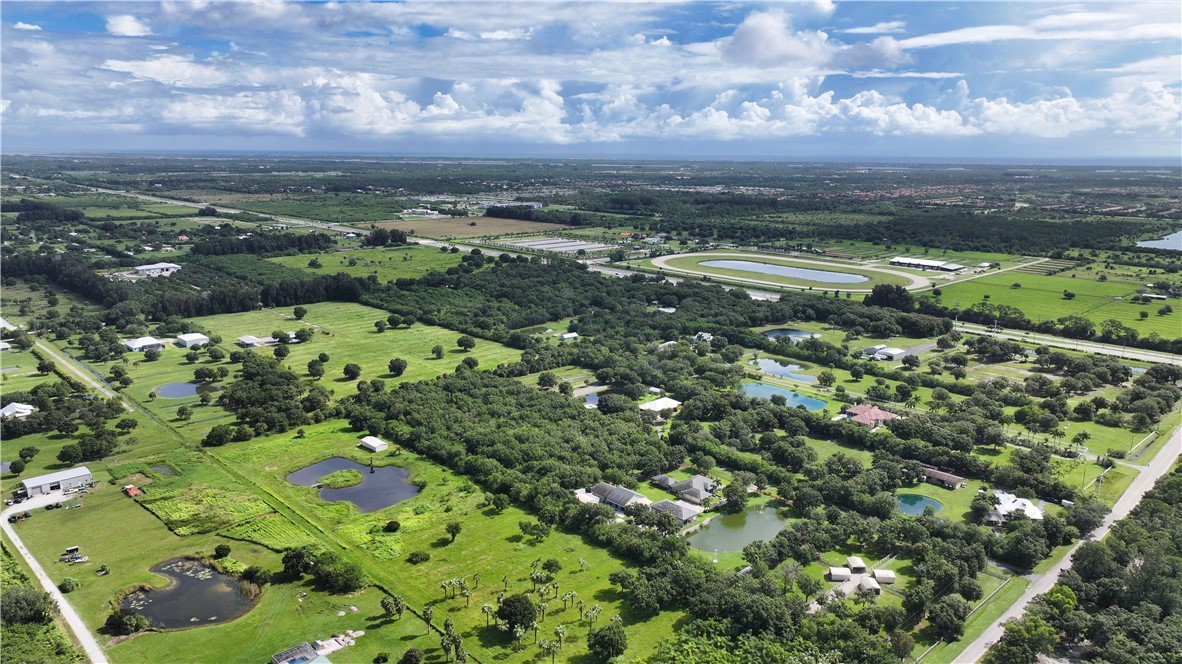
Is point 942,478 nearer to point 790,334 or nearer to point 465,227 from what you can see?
point 790,334

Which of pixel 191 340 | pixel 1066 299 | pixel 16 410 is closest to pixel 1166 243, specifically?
pixel 1066 299

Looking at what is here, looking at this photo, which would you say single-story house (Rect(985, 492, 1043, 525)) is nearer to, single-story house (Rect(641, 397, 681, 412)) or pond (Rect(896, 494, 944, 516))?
pond (Rect(896, 494, 944, 516))

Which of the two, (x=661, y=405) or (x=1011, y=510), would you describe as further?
(x=661, y=405)

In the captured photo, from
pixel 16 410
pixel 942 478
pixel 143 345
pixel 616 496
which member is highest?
pixel 143 345

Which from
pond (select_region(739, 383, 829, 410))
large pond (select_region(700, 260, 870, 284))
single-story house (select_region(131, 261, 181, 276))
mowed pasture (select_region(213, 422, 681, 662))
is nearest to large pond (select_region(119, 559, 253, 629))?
mowed pasture (select_region(213, 422, 681, 662))

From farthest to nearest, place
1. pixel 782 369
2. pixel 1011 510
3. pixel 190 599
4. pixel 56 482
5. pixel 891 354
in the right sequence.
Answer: pixel 891 354, pixel 782 369, pixel 56 482, pixel 1011 510, pixel 190 599

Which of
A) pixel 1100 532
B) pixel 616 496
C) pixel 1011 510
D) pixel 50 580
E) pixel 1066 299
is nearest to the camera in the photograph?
pixel 50 580

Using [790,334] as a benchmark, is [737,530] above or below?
below

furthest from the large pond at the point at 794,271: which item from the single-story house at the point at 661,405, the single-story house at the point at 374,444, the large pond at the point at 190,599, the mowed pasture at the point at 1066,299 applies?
the large pond at the point at 190,599
